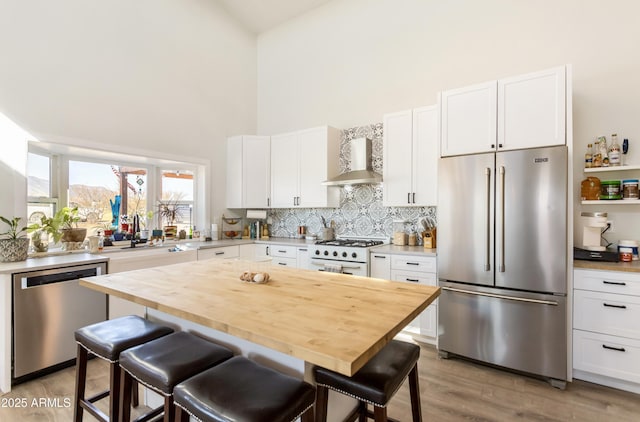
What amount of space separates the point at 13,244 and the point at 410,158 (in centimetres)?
372

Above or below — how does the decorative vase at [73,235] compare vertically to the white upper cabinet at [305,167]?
below

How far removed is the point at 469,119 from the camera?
9.05ft

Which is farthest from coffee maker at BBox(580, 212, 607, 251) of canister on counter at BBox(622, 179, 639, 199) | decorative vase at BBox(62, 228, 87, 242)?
decorative vase at BBox(62, 228, 87, 242)

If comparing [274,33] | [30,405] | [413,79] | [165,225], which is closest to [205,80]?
[274,33]

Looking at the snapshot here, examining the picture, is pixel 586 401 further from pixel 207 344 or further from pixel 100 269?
pixel 100 269

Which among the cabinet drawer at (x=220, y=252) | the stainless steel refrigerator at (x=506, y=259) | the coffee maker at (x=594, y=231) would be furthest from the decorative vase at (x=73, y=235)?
the coffee maker at (x=594, y=231)

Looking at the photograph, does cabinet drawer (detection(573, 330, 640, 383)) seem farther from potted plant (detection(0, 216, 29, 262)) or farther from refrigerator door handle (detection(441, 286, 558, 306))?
potted plant (detection(0, 216, 29, 262))

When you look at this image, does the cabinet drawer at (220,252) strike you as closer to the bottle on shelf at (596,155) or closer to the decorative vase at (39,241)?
the decorative vase at (39,241)

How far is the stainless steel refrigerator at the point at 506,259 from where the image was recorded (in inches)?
92.7

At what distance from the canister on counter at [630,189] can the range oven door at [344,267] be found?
7.45 ft

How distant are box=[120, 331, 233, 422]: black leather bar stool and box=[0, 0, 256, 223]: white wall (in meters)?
2.57

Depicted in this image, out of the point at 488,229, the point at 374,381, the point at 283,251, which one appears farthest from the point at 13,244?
the point at 488,229

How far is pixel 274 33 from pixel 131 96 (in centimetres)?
258

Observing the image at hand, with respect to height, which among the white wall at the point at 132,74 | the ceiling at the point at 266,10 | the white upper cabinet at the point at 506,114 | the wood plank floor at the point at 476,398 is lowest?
the wood plank floor at the point at 476,398
